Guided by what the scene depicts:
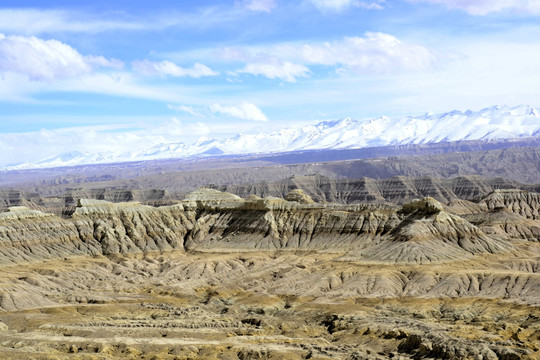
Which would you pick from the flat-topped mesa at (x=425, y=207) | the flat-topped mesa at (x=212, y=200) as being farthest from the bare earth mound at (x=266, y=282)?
the flat-topped mesa at (x=212, y=200)

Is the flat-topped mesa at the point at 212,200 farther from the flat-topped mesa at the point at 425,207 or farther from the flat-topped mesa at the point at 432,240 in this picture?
the flat-topped mesa at the point at 432,240

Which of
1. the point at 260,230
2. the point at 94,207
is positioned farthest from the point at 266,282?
the point at 94,207

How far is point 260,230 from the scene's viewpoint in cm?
15812

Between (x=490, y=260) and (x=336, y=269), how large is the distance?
30.1 meters

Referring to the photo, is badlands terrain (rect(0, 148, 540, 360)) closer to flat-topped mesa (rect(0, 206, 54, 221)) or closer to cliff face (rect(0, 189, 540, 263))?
cliff face (rect(0, 189, 540, 263))

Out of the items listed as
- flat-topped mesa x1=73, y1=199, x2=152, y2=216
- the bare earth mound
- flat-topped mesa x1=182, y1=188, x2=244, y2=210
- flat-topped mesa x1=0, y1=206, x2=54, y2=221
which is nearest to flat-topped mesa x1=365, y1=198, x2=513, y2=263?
the bare earth mound

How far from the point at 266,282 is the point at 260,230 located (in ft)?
120

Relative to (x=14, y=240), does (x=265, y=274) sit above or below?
below

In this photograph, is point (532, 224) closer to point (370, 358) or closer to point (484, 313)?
point (484, 313)

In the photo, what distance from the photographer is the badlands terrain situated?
7944 cm

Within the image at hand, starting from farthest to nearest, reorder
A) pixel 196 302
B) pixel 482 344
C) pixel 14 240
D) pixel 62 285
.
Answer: pixel 14 240 < pixel 62 285 < pixel 196 302 < pixel 482 344

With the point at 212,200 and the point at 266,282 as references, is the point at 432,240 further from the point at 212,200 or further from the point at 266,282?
the point at 212,200

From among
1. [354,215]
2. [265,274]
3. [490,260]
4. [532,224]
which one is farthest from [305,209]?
[532,224]

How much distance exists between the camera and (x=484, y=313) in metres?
94.8
